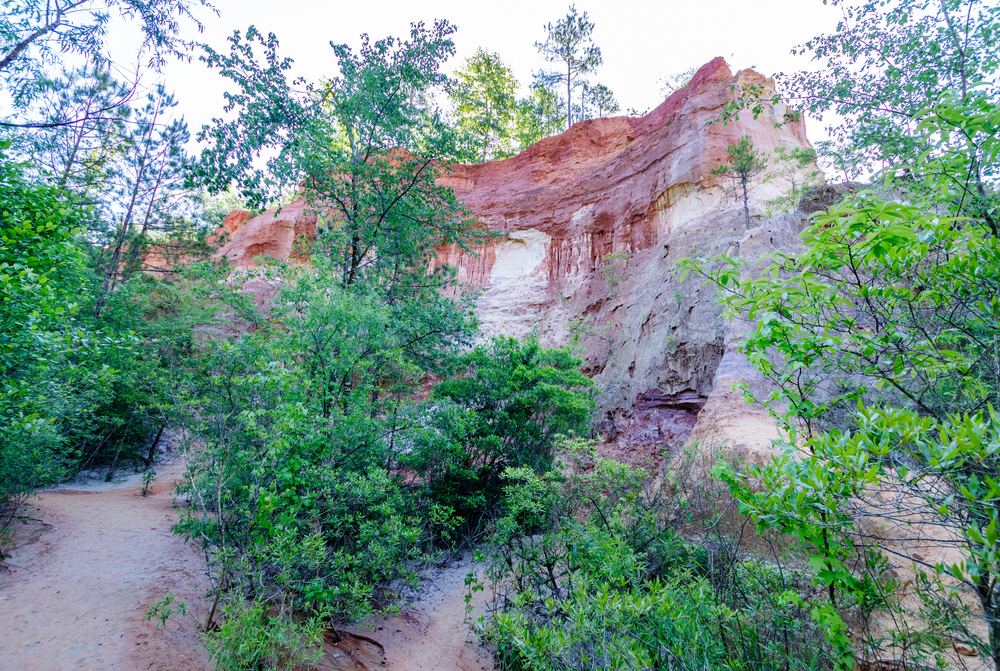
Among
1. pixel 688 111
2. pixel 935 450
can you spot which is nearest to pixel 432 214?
pixel 935 450

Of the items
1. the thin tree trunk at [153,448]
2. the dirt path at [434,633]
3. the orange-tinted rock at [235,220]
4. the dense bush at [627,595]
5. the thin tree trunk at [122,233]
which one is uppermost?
the orange-tinted rock at [235,220]

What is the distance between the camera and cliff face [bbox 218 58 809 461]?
10188 mm

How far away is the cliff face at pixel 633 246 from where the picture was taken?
10.2m

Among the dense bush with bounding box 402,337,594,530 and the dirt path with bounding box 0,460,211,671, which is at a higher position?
the dense bush with bounding box 402,337,594,530

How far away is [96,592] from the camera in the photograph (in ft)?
16.9

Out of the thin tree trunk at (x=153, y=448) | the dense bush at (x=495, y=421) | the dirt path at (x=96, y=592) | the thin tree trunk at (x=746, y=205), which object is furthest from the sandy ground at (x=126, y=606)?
the thin tree trunk at (x=746, y=205)

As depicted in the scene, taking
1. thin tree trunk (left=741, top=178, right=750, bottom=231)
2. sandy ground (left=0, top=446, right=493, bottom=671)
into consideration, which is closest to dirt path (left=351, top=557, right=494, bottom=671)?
sandy ground (left=0, top=446, right=493, bottom=671)

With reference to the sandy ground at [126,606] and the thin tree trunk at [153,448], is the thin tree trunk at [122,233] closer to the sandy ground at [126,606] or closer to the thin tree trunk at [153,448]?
the thin tree trunk at [153,448]

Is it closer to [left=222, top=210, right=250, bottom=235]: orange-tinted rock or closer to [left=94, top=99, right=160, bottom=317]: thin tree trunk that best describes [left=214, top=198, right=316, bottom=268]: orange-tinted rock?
[left=222, top=210, right=250, bottom=235]: orange-tinted rock

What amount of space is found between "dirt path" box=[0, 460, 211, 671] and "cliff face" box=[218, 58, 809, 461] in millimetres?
7495

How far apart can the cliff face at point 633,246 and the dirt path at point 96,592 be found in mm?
7495

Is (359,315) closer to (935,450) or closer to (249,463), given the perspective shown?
(249,463)

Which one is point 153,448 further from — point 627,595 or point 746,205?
point 746,205

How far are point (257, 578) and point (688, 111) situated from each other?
19583 mm
